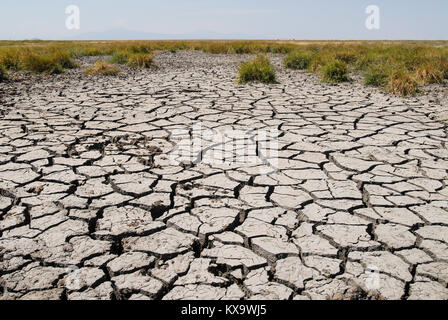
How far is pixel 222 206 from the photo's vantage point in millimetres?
2381

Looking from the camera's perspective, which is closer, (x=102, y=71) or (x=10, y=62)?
(x=102, y=71)

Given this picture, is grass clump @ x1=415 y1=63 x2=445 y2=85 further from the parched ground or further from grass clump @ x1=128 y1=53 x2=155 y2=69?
grass clump @ x1=128 y1=53 x2=155 y2=69

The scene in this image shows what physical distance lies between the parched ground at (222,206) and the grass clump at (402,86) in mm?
1376

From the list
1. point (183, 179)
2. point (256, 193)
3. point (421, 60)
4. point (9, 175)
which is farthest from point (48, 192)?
point (421, 60)

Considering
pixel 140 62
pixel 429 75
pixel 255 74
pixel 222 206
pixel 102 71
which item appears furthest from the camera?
pixel 140 62

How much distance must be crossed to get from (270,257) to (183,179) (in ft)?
3.55

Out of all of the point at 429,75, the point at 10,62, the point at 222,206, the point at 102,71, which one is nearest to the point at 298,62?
the point at 429,75

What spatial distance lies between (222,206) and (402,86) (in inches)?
190

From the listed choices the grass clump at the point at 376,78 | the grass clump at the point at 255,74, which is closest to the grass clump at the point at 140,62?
the grass clump at the point at 255,74

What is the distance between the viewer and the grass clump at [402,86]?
602 cm

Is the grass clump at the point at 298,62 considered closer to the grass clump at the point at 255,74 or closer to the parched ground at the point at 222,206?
the grass clump at the point at 255,74

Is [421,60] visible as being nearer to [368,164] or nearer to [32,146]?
[368,164]

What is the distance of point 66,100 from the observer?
543cm

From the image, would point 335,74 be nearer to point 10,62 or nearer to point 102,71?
point 102,71
